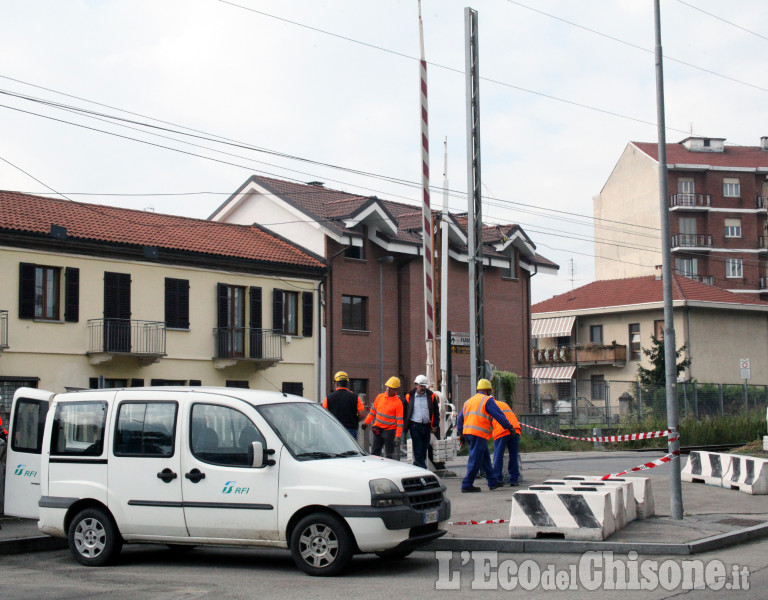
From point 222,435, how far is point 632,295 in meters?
52.2

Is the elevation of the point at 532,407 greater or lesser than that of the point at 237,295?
lesser

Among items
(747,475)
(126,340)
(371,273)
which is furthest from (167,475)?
(371,273)

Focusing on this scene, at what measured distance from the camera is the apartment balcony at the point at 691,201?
73312mm

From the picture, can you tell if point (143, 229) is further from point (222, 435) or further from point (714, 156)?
point (714, 156)

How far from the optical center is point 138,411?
416 inches

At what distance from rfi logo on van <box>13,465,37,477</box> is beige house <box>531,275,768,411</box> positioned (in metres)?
46.5

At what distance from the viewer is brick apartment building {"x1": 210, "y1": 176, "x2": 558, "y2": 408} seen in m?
39.4

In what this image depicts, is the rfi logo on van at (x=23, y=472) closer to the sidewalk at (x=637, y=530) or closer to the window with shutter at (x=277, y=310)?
the sidewalk at (x=637, y=530)

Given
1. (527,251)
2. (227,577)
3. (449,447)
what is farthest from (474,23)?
(527,251)

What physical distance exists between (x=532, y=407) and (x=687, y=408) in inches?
249

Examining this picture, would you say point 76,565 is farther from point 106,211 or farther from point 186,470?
point 106,211

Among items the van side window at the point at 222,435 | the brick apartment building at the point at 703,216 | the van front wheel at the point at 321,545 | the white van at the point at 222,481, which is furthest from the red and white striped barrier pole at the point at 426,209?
the brick apartment building at the point at 703,216

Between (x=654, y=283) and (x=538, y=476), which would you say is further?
(x=654, y=283)

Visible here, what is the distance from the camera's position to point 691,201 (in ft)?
242
